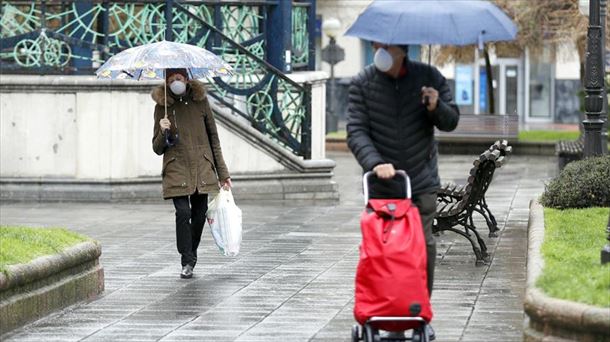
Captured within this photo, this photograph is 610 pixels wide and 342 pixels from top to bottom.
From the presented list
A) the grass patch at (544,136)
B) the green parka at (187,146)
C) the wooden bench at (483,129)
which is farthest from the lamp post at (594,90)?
the grass patch at (544,136)

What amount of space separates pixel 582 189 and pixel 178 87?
12.5 feet

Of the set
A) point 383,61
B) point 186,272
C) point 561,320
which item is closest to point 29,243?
point 186,272

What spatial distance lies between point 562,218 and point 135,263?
12.1 ft

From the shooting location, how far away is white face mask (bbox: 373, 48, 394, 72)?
878cm

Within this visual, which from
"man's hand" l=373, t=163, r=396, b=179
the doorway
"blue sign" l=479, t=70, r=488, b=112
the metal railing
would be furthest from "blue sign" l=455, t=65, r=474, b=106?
"man's hand" l=373, t=163, r=396, b=179

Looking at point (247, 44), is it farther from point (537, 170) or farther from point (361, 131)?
point (361, 131)

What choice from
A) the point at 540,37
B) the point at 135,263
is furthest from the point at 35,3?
the point at 540,37

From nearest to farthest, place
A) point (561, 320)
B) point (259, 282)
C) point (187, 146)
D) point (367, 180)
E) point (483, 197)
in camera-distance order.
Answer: point (561, 320) → point (367, 180) → point (259, 282) → point (187, 146) → point (483, 197)

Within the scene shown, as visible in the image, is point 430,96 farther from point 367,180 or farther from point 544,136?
point 544,136

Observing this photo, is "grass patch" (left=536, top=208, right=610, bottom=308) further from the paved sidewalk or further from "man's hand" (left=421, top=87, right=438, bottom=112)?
"man's hand" (left=421, top=87, right=438, bottom=112)

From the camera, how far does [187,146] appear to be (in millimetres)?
12469

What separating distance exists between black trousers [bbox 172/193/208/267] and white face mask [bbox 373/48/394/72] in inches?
156

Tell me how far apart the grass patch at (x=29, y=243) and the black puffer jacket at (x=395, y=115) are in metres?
2.59

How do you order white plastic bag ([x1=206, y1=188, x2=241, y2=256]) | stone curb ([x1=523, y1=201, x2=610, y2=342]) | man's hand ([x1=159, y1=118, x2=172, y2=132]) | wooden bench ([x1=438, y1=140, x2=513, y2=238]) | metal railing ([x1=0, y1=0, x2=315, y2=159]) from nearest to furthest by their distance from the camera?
stone curb ([x1=523, y1=201, x2=610, y2=342]) → man's hand ([x1=159, y1=118, x2=172, y2=132]) → white plastic bag ([x1=206, y1=188, x2=241, y2=256]) → wooden bench ([x1=438, y1=140, x2=513, y2=238]) → metal railing ([x1=0, y1=0, x2=315, y2=159])
